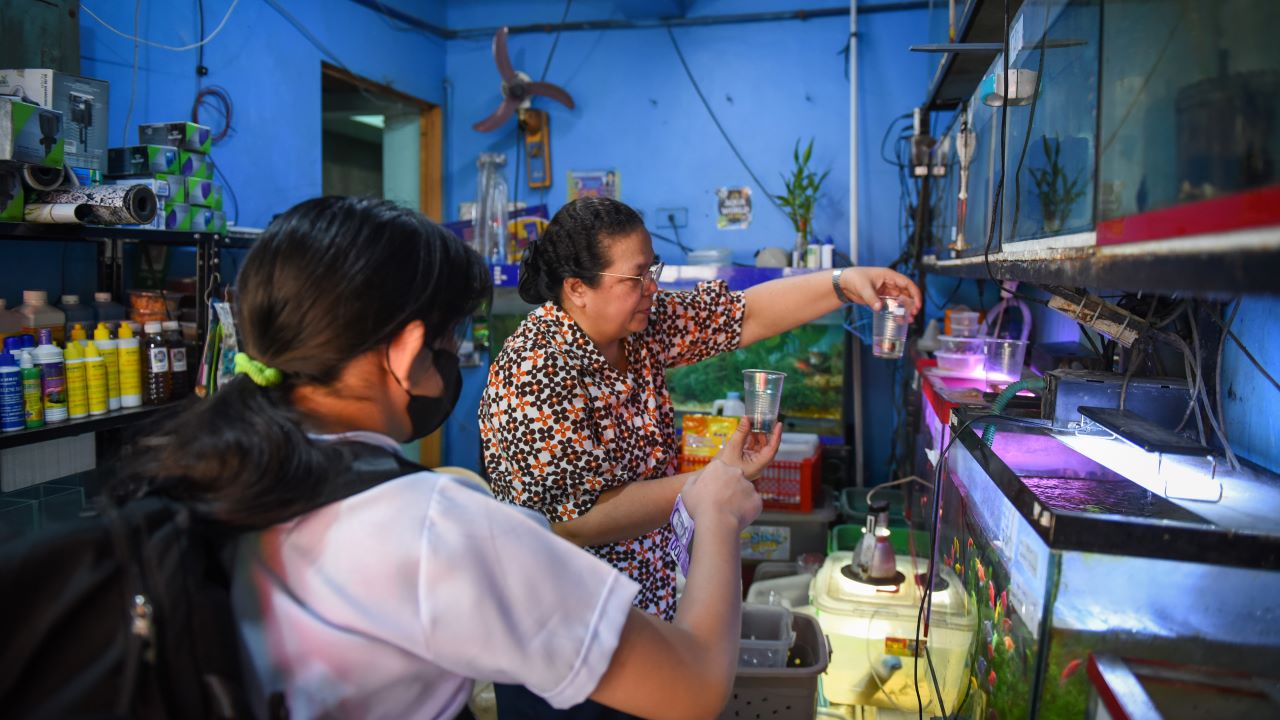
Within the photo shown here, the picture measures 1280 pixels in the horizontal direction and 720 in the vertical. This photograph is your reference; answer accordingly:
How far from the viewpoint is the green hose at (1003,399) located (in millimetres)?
1444

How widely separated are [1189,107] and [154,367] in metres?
3.20

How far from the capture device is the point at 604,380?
5.92ft

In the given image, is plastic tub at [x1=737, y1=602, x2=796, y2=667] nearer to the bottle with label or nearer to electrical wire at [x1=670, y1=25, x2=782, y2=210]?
the bottle with label

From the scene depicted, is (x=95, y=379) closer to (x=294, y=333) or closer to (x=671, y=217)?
(x=294, y=333)

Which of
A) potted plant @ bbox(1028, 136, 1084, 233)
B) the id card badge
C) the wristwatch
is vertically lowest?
the id card badge

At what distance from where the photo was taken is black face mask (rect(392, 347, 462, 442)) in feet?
3.59

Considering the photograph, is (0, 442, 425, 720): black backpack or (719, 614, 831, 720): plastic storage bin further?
(719, 614, 831, 720): plastic storage bin

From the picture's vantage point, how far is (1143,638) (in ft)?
3.22

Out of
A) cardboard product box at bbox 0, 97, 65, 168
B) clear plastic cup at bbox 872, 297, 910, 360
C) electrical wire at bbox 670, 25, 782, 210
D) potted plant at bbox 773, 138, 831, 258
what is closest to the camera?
clear plastic cup at bbox 872, 297, 910, 360

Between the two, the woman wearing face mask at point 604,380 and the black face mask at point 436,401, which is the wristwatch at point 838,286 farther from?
the black face mask at point 436,401

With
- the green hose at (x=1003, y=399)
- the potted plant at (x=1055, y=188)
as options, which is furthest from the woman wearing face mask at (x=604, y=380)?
the potted plant at (x=1055, y=188)

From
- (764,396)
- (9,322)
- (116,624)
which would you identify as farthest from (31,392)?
(764,396)

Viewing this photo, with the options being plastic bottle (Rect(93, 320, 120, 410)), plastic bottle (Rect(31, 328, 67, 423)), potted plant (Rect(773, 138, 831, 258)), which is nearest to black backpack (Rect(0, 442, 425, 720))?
plastic bottle (Rect(31, 328, 67, 423))

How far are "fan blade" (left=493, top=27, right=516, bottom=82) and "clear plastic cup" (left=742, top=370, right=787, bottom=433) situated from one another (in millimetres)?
3858
